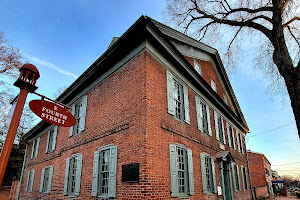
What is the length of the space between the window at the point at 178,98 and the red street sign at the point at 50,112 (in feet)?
15.5

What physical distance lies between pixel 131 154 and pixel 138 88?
233 cm

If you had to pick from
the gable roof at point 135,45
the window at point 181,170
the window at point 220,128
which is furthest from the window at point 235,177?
the window at point 181,170

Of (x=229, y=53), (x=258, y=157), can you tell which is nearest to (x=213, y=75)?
(x=229, y=53)

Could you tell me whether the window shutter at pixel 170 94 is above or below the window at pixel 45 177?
above

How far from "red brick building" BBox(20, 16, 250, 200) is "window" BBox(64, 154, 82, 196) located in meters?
0.05

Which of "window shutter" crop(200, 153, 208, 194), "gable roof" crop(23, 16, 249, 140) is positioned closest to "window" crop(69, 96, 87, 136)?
"gable roof" crop(23, 16, 249, 140)

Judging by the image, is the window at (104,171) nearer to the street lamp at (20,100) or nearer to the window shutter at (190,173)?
the window shutter at (190,173)

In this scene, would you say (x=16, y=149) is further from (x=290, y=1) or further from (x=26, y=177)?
(x=290, y=1)

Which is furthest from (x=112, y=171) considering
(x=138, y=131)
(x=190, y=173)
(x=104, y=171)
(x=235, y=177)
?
(x=235, y=177)

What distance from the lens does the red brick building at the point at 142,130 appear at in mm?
6590

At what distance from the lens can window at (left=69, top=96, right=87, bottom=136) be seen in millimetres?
10031

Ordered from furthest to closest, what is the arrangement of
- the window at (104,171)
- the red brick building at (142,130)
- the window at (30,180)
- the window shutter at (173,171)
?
the window at (30,180) → the window at (104,171) → the window shutter at (173,171) → the red brick building at (142,130)

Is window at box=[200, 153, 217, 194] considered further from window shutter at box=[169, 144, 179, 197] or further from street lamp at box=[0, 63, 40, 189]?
street lamp at box=[0, 63, 40, 189]

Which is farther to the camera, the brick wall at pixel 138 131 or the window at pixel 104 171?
the window at pixel 104 171
